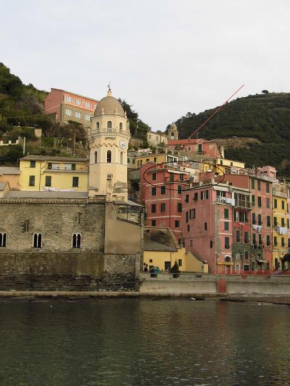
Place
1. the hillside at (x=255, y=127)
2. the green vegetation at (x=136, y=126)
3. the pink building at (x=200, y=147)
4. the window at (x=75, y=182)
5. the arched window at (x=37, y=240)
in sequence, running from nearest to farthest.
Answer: the arched window at (x=37, y=240), the window at (x=75, y=182), the pink building at (x=200, y=147), the green vegetation at (x=136, y=126), the hillside at (x=255, y=127)

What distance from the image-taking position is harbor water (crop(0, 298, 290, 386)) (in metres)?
23.2

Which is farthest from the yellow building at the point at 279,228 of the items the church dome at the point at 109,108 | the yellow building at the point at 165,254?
the church dome at the point at 109,108

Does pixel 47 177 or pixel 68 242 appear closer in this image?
pixel 68 242

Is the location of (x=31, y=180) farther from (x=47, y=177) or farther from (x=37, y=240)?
(x=37, y=240)

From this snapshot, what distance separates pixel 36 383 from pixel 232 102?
164890mm

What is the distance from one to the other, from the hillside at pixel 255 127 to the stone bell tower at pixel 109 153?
2568 inches

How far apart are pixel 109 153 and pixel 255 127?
9413 centimetres

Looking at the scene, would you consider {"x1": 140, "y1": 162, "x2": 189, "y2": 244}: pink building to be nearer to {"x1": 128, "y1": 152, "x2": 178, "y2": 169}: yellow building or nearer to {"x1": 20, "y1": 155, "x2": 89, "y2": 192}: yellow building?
{"x1": 128, "y1": 152, "x2": 178, "y2": 169}: yellow building

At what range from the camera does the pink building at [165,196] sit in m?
67.4

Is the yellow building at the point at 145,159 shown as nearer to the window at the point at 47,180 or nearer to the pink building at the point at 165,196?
the pink building at the point at 165,196

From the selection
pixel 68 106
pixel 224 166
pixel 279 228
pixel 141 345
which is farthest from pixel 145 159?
pixel 141 345

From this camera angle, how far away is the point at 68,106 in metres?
101

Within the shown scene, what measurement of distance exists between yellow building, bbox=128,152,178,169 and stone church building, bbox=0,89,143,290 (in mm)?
19882

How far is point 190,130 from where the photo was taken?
6432 inches
